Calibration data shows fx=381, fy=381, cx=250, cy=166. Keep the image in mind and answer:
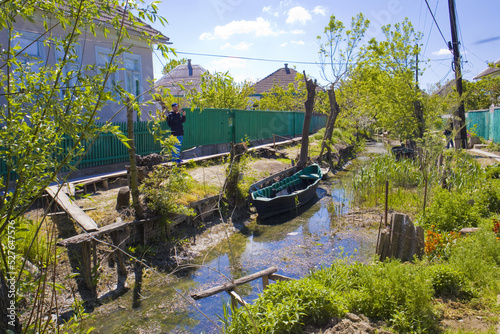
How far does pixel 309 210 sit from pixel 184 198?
4.78 meters

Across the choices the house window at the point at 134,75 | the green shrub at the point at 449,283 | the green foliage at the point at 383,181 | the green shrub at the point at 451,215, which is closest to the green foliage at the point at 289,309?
the green shrub at the point at 449,283

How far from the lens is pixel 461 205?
6.97 m

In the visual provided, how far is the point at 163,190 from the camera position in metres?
7.46

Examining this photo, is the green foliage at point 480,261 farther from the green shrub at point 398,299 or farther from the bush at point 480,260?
the green shrub at point 398,299

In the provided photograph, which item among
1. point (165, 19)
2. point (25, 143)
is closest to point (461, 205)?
point (165, 19)

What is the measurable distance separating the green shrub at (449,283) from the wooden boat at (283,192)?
231 inches

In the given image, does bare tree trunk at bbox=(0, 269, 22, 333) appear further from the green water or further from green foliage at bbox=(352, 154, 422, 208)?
green foliage at bbox=(352, 154, 422, 208)

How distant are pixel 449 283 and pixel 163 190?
16.7ft

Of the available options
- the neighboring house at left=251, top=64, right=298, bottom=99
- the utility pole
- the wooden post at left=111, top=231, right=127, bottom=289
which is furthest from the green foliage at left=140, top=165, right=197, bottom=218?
the neighboring house at left=251, top=64, right=298, bottom=99

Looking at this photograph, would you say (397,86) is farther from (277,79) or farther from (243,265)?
(277,79)

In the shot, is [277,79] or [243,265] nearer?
[243,265]

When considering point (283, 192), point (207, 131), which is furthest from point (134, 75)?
point (283, 192)

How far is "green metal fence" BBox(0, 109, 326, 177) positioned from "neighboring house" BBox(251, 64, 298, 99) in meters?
12.8

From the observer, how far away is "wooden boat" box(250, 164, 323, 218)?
1030 centimetres
